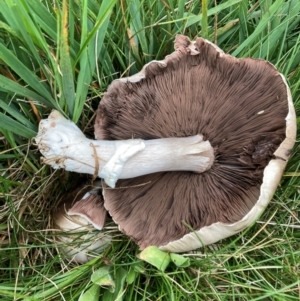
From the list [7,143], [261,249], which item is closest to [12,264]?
[7,143]

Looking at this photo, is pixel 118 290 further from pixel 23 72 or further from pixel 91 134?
pixel 23 72

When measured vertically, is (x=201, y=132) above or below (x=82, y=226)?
above

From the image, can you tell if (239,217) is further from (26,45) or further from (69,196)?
(26,45)

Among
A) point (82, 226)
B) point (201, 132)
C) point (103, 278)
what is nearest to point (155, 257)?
point (103, 278)

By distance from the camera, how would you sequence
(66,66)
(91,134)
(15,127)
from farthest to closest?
(91,134) → (15,127) → (66,66)

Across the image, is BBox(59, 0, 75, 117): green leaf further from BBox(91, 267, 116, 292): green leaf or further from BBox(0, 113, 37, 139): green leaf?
BBox(91, 267, 116, 292): green leaf

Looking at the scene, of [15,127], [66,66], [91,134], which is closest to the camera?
[66,66]

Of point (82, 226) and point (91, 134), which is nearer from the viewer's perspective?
point (82, 226)

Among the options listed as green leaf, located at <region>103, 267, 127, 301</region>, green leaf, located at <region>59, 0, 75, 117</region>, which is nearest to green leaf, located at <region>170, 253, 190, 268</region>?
green leaf, located at <region>103, 267, 127, 301</region>
